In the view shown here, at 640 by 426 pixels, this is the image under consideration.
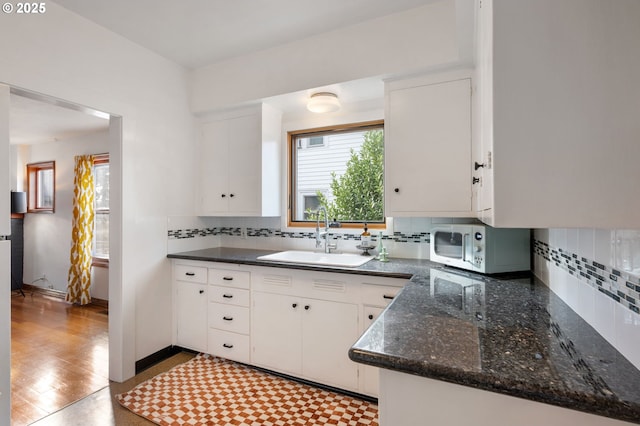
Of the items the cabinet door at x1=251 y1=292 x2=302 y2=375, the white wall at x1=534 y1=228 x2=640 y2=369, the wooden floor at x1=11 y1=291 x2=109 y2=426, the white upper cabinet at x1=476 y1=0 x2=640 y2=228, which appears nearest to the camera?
the white upper cabinet at x1=476 y1=0 x2=640 y2=228

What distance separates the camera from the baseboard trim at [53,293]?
4273 millimetres

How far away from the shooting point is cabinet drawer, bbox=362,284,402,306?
193cm

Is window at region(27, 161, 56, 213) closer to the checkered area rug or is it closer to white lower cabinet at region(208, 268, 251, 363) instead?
white lower cabinet at region(208, 268, 251, 363)

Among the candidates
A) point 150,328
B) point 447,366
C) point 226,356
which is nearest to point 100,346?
point 150,328

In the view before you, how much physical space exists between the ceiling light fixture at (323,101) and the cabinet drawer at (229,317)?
66.8 inches

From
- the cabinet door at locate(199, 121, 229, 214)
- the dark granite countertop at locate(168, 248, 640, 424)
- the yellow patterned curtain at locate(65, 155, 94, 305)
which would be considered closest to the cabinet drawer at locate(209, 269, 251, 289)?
the cabinet door at locate(199, 121, 229, 214)

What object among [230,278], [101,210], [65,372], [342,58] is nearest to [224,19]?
[342,58]

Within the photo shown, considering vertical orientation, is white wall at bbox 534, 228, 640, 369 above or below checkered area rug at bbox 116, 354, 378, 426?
above

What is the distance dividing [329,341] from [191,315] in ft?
4.36

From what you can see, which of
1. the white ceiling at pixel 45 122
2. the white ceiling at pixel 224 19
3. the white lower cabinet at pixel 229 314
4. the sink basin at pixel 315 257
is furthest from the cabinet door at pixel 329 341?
the white ceiling at pixel 45 122

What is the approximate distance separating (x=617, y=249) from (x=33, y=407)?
3091 mm

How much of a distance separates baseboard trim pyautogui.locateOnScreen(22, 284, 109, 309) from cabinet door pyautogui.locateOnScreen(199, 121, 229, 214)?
256 cm

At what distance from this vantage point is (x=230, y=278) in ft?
8.16

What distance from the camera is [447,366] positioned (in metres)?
0.75
